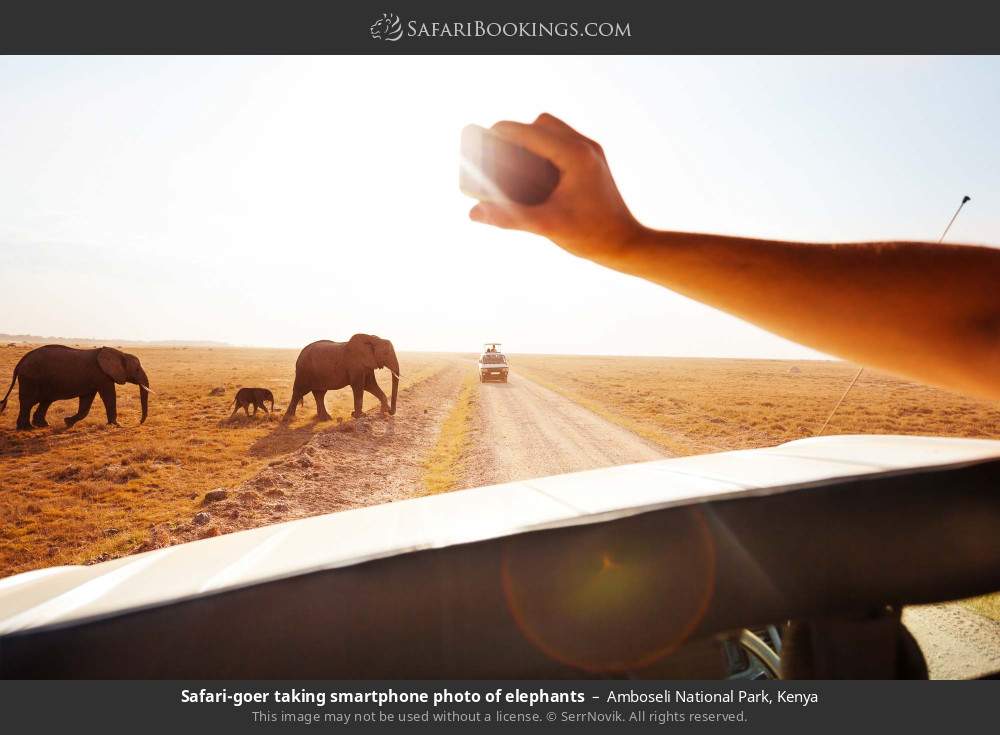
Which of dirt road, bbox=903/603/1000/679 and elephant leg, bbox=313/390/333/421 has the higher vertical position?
dirt road, bbox=903/603/1000/679

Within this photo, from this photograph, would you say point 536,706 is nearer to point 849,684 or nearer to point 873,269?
point 849,684

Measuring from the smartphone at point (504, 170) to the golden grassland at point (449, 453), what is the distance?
754cm

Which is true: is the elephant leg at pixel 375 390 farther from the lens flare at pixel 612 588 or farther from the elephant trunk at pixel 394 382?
the lens flare at pixel 612 588

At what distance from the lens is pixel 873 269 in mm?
841

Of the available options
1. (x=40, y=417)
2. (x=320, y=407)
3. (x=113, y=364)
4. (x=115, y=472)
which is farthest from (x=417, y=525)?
(x=40, y=417)

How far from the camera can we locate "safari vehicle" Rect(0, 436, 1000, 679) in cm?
95

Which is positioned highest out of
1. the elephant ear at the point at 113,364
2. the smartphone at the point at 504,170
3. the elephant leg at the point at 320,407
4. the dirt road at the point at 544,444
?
the smartphone at the point at 504,170

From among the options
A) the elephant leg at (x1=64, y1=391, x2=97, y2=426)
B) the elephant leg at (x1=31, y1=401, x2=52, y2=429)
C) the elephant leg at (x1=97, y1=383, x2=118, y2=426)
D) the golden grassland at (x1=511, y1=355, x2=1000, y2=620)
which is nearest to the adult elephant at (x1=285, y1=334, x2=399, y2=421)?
the elephant leg at (x1=97, y1=383, x2=118, y2=426)

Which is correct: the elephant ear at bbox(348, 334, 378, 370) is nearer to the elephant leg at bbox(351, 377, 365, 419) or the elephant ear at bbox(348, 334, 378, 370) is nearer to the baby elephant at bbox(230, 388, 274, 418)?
the elephant leg at bbox(351, 377, 365, 419)

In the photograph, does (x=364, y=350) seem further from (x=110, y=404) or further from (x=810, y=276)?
(x=810, y=276)

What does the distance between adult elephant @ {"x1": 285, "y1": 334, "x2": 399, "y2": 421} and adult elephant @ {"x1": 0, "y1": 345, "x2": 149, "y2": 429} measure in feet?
18.4

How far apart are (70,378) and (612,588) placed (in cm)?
A: 2268

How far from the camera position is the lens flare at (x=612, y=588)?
1010mm

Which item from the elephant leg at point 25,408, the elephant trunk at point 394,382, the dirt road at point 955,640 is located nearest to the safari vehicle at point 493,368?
the elephant trunk at point 394,382
